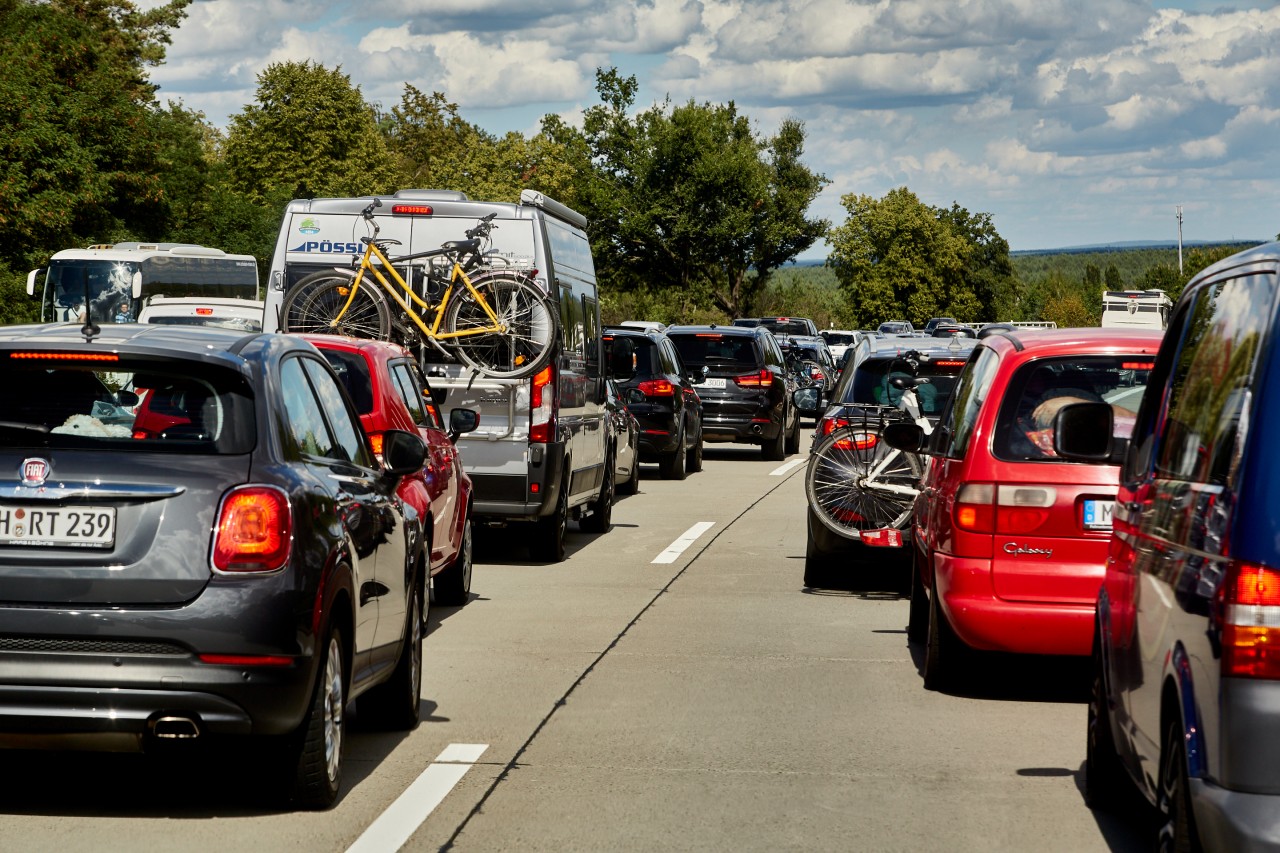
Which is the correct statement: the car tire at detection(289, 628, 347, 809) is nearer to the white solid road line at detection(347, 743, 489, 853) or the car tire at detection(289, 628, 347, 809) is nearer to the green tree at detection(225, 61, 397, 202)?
the white solid road line at detection(347, 743, 489, 853)

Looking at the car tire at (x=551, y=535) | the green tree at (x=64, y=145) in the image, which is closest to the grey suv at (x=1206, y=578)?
the car tire at (x=551, y=535)

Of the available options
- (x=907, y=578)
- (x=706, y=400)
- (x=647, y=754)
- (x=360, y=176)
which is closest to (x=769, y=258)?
(x=360, y=176)

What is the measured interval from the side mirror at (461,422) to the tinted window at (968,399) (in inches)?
144

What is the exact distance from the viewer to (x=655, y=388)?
24.2 m

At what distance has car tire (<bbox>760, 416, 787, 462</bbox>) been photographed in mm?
29391

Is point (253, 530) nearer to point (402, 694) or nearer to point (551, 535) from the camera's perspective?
point (402, 694)

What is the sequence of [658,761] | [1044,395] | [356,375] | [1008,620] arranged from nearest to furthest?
[658,761] < [1008,620] < [1044,395] < [356,375]

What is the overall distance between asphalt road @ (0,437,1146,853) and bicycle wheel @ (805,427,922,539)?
0.89 m

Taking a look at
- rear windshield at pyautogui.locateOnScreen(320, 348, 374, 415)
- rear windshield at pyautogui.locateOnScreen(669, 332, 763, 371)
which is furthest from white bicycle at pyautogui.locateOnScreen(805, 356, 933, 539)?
rear windshield at pyautogui.locateOnScreen(669, 332, 763, 371)

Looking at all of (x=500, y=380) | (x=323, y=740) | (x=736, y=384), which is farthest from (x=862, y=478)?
(x=736, y=384)

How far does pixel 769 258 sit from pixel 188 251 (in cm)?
6050

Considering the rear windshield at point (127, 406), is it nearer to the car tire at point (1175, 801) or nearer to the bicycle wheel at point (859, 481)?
the car tire at point (1175, 801)

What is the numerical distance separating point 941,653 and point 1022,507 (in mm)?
962

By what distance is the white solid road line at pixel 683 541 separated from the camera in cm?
1542
